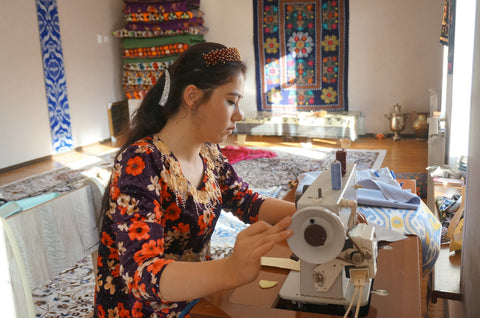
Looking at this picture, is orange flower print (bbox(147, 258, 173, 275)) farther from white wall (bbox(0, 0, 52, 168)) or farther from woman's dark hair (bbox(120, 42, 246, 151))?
white wall (bbox(0, 0, 52, 168))

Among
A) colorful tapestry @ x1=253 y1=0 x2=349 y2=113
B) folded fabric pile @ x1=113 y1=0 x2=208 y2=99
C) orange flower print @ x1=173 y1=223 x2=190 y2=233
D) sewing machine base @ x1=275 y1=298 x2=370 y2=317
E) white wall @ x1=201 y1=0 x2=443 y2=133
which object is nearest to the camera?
sewing machine base @ x1=275 y1=298 x2=370 y2=317

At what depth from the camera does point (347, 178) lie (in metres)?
1.13

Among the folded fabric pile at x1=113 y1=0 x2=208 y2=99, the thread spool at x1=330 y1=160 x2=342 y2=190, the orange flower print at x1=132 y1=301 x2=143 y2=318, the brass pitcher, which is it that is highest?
the folded fabric pile at x1=113 y1=0 x2=208 y2=99

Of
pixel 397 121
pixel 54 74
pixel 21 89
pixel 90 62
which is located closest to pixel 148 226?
pixel 21 89

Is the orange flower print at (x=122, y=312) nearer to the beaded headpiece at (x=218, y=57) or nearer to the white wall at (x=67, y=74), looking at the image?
the beaded headpiece at (x=218, y=57)

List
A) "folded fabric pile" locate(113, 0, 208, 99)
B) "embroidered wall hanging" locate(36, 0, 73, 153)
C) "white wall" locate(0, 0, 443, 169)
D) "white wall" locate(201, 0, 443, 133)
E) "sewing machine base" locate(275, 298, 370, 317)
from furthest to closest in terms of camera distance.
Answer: "folded fabric pile" locate(113, 0, 208, 99)
"white wall" locate(201, 0, 443, 133)
"embroidered wall hanging" locate(36, 0, 73, 153)
"white wall" locate(0, 0, 443, 169)
"sewing machine base" locate(275, 298, 370, 317)

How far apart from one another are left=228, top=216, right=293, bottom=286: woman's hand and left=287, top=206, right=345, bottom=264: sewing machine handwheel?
4 cm

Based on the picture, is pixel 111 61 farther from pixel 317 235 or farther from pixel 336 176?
pixel 317 235

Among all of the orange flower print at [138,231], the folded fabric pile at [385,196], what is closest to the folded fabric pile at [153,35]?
the folded fabric pile at [385,196]

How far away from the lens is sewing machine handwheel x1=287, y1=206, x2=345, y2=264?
35.4 inches

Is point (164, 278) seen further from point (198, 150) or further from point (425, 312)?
point (425, 312)

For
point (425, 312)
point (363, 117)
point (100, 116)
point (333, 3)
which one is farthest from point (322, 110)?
point (425, 312)

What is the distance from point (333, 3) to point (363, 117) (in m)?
1.63

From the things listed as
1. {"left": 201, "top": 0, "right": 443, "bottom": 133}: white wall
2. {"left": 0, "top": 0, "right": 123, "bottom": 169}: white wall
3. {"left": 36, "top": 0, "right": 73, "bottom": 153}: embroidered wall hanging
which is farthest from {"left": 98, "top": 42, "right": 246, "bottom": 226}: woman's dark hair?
{"left": 201, "top": 0, "right": 443, "bottom": 133}: white wall
